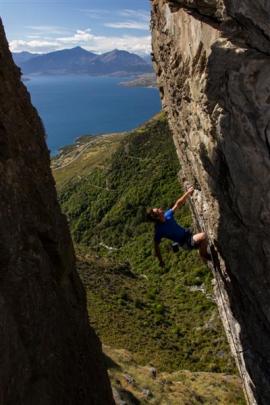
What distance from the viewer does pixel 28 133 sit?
1365cm

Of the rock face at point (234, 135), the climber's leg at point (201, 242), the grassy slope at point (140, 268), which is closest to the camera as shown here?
the rock face at point (234, 135)

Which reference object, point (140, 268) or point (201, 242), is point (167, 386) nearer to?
point (201, 242)

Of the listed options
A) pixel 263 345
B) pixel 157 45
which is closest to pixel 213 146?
pixel 263 345

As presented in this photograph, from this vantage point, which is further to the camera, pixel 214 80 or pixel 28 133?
pixel 28 133

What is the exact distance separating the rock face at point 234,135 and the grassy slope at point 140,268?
2225 centimetres

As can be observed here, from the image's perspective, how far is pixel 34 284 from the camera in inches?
471

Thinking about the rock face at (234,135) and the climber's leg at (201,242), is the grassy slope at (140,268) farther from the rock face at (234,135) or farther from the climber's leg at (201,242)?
the rock face at (234,135)

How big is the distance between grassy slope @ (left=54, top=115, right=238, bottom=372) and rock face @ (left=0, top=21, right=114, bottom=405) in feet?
66.6

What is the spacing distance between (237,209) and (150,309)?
4333cm

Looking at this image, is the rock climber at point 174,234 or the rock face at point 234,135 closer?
the rock face at point 234,135

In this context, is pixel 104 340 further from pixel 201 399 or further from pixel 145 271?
pixel 145 271

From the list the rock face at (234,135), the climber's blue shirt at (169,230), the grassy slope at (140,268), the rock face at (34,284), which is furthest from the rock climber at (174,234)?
the grassy slope at (140,268)

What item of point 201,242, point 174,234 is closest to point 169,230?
point 174,234

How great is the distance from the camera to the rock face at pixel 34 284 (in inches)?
436
